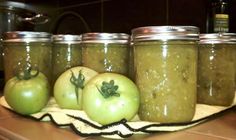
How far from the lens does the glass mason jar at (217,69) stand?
598 millimetres

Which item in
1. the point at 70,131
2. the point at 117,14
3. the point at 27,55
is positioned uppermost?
the point at 117,14

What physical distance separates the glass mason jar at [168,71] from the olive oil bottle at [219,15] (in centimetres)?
22

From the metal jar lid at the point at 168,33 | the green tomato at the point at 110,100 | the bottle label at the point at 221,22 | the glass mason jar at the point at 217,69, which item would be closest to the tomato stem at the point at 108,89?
the green tomato at the point at 110,100

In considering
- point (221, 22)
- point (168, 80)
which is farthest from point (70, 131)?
point (221, 22)

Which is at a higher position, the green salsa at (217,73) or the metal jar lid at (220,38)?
the metal jar lid at (220,38)

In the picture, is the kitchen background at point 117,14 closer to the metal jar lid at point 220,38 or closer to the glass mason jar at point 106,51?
the metal jar lid at point 220,38

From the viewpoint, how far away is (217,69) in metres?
0.61

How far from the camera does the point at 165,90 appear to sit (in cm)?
48

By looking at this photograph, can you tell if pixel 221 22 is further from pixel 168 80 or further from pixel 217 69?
pixel 168 80

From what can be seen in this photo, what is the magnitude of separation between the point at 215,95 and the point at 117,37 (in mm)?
240

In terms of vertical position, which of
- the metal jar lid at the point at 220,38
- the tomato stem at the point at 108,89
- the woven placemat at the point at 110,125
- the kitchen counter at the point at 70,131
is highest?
the metal jar lid at the point at 220,38

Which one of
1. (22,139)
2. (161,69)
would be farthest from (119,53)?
(22,139)

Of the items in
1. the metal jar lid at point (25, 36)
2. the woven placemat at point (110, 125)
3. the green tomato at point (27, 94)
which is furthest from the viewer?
the metal jar lid at point (25, 36)

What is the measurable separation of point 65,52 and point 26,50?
9 cm
